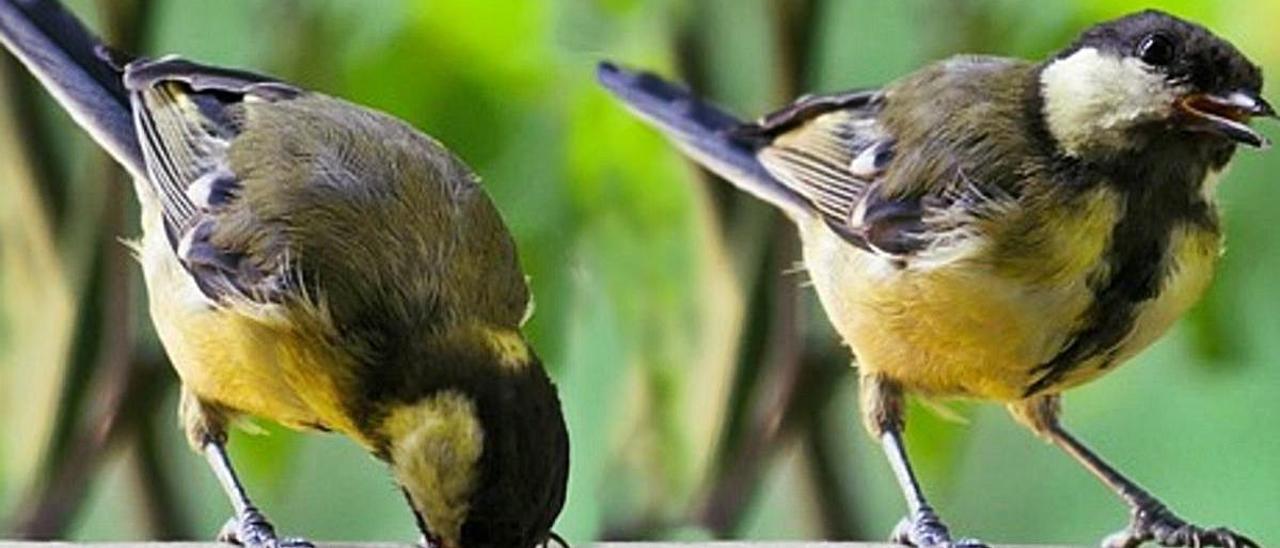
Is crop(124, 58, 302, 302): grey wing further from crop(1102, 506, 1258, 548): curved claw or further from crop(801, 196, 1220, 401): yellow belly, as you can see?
crop(1102, 506, 1258, 548): curved claw

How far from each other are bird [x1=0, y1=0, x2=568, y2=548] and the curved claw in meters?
0.47

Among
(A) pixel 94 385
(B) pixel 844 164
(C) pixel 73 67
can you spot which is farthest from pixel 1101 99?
(A) pixel 94 385

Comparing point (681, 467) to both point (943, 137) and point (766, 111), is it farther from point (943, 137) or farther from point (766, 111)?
point (943, 137)

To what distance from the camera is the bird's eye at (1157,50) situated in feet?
3.64

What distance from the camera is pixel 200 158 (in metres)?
1.18

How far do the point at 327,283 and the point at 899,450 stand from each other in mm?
414

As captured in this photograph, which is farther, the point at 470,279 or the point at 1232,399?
the point at 1232,399

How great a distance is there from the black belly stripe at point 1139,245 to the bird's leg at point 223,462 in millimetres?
458

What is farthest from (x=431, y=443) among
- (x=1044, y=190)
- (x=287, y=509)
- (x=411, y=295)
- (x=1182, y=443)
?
(x=1182, y=443)

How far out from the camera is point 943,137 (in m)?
1.24

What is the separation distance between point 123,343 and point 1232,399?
0.91 metres

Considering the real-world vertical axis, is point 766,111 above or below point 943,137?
below

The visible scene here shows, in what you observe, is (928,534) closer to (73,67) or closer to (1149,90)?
(1149,90)

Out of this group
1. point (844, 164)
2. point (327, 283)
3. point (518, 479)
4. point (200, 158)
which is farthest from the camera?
point (844, 164)
